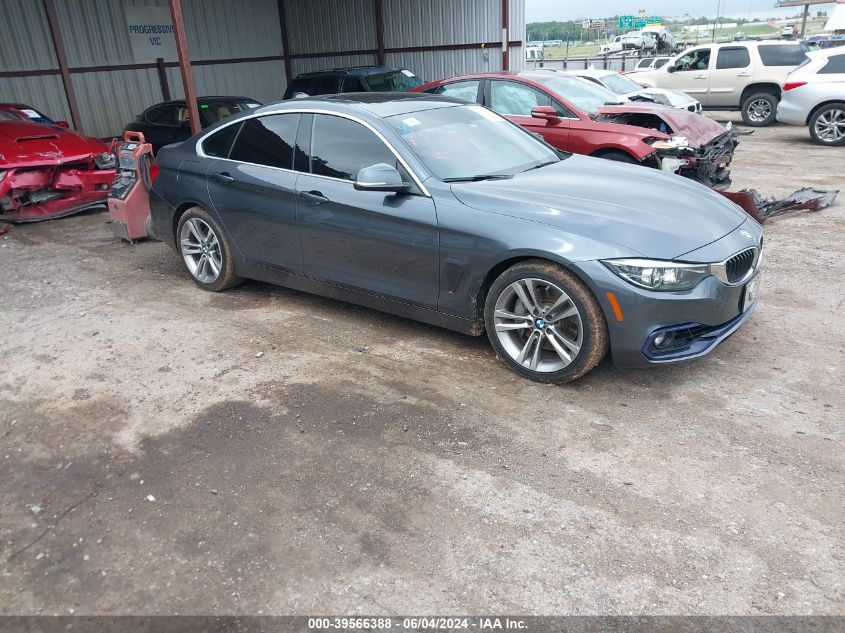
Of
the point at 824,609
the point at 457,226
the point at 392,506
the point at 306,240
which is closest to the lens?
the point at 824,609

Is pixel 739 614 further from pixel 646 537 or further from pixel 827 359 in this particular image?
pixel 827 359

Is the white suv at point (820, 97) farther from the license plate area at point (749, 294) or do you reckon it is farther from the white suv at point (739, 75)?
the license plate area at point (749, 294)

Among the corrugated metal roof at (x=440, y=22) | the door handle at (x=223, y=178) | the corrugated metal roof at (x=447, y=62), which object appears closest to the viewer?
the door handle at (x=223, y=178)

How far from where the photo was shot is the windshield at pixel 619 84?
10.8m

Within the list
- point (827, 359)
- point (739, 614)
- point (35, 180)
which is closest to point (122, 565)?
point (739, 614)

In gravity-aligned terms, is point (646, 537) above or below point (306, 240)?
below

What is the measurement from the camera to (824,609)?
2420 mm

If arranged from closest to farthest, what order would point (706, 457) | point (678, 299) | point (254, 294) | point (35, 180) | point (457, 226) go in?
point (706, 457), point (678, 299), point (457, 226), point (254, 294), point (35, 180)

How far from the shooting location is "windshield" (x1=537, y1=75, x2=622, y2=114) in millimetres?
8852

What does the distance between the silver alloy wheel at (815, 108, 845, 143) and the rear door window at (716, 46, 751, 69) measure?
3815 mm

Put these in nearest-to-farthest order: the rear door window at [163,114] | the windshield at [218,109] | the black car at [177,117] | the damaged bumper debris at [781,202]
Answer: the damaged bumper debris at [781,202], the windshield at [218,109], the black car at [177,117], the rear door window at [163,114]

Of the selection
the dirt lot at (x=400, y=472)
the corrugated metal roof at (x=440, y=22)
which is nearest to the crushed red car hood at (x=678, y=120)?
the dirt lot at (x=400, y=472)

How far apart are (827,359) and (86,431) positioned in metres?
4.51

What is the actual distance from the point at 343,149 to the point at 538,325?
1.88m
